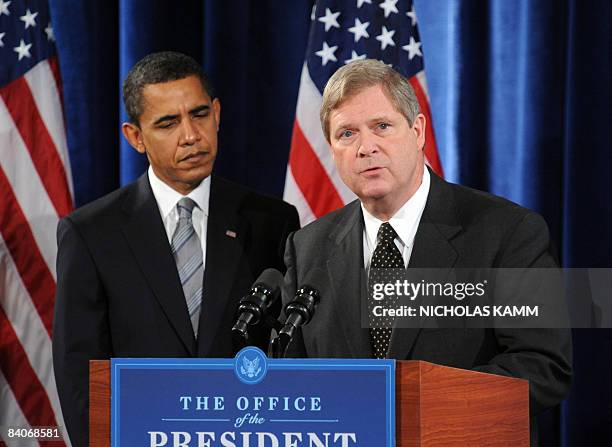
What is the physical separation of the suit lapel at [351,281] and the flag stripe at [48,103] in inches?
61.6

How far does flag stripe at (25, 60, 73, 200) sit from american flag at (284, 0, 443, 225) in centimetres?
87

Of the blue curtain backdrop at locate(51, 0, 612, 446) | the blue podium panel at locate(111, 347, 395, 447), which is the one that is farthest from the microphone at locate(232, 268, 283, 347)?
the blue curtain backdrop at locate(51, 0, 612, 446)

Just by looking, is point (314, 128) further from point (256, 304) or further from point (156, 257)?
point (256, 304)

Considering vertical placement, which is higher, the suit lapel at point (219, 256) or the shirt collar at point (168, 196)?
the shirt collar at point (168, 196)

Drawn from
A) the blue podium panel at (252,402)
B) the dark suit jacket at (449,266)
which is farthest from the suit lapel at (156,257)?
the blue podium panel at (252,402)

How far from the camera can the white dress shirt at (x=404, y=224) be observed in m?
2.32

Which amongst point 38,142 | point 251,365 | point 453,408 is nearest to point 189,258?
point 38,142

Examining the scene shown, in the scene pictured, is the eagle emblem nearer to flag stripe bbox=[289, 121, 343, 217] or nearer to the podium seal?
the podium seal

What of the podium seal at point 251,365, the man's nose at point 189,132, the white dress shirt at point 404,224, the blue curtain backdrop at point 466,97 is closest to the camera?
Answer: the podium seal at point 251,365

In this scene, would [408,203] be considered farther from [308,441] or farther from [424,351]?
[308,441]

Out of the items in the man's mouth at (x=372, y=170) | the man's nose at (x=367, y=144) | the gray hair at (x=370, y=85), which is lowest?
the man's mouth at (x=372, y=170)

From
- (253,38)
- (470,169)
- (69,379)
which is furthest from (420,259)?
(253,38)

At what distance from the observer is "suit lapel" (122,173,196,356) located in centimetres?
266

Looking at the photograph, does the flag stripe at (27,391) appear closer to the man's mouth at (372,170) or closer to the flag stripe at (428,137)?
the flag stripe at (428,137)
